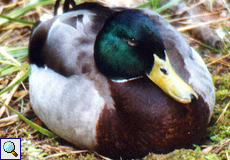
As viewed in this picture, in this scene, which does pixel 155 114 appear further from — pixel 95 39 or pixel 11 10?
pixel 11 10

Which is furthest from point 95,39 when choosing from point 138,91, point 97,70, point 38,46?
point 38,46

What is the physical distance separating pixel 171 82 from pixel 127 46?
40 centimetres

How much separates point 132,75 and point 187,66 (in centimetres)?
49

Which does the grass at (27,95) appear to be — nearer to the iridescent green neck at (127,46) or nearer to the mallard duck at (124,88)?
the mallard duck at (124,88)

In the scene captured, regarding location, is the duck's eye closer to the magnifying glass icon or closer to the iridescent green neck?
the iridescent green neck

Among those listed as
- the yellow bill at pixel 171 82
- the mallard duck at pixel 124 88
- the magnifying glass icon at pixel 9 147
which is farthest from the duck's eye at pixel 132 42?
the magnifying glass icon at pixel 9 147

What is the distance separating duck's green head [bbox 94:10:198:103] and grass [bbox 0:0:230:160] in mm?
477

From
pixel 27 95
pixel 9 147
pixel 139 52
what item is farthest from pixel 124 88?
pixel 27 95

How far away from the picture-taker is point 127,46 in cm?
337

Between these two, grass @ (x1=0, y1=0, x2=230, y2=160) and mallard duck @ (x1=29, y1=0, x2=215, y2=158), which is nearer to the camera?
mallard duck @ (x1=29, y1=0, x2=215, y2=158)

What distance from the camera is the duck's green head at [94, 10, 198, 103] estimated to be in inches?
128

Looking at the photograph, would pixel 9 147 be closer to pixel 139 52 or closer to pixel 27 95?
pixel 27 95

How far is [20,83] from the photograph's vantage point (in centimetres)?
472

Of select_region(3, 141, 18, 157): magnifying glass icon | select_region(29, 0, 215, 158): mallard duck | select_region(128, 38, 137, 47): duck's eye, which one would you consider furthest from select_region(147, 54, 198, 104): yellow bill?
select_region(3, 141, 18, 157): magnifying glass icon
